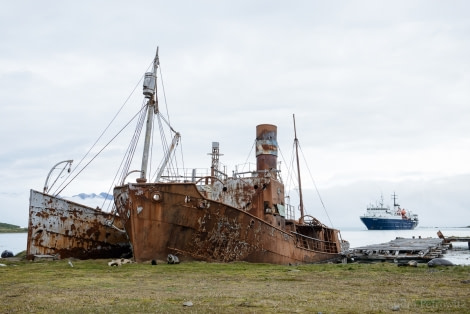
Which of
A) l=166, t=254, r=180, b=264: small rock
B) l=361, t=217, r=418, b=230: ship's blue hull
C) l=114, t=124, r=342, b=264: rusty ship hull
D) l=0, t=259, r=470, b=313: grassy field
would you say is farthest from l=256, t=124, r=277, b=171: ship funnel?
l=361, t=217, r=418, b=230: ship's blue hull

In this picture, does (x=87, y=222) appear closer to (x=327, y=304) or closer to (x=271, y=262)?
(x=271, y=262)

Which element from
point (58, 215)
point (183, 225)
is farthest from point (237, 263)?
point (58, 215)

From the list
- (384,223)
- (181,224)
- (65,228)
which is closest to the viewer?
(181,224)

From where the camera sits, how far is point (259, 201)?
20.2 metres

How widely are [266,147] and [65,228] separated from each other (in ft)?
36.4

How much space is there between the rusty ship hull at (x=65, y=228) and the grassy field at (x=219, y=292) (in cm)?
584

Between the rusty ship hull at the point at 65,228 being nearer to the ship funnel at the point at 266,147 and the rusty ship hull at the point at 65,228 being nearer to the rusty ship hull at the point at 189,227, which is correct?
the rusty ship hull at the point at 189,227

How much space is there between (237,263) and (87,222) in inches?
326

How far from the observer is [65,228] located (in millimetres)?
20156

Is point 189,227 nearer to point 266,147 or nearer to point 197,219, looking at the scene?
point 197,219

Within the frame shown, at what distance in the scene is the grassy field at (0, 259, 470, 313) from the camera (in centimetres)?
714

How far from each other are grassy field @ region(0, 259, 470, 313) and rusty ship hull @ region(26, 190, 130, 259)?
19.2 ft

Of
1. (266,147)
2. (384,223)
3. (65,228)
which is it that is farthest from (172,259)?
(384,223)

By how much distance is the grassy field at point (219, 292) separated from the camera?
23.4 ft
